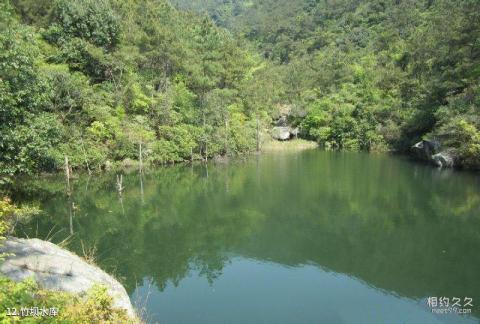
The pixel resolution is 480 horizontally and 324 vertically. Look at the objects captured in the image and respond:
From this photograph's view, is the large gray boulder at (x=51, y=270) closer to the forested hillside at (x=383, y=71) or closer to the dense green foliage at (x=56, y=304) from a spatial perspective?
the dense green foliage at (x=56, y=304)

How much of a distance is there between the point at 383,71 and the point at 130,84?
37491 mm

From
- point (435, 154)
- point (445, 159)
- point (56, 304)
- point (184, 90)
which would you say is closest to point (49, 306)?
point (56, 304)

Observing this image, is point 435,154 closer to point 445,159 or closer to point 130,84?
point 445,159

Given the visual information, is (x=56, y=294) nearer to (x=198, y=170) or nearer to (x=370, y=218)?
(x=370, y=218)

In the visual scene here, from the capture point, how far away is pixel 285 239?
18.7 m

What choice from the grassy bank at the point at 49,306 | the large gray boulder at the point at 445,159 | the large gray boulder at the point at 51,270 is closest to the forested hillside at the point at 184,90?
the large gray boulder at the point at 445,159

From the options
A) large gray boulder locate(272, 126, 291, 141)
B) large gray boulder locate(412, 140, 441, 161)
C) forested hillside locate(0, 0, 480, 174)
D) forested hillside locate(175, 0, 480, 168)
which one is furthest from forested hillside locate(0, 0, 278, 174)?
large gray boulder locate(412, 140, 441, 161)

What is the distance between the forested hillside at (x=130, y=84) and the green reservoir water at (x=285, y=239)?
4504mm

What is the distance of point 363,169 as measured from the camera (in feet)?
124

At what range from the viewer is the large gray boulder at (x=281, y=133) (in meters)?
64.6

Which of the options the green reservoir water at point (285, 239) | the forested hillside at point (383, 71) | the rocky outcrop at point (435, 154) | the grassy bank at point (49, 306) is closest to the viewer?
the grassy bank at point (49, 306)

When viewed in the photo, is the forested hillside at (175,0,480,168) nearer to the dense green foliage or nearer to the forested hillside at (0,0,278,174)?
the forested hillside at (0,0,278,174)

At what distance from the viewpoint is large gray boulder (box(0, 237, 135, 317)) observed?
8.09 m

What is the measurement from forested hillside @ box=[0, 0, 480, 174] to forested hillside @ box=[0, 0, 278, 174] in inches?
5.2
